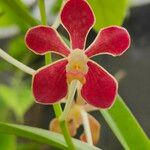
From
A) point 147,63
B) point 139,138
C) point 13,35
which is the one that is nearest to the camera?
point 139,138

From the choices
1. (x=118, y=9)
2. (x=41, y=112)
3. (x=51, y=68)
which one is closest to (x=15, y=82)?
(x=41, y=112)

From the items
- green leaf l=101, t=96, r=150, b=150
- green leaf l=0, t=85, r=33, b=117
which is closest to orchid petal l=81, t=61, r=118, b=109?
green leaf l=101, t=96, r=150, b=150

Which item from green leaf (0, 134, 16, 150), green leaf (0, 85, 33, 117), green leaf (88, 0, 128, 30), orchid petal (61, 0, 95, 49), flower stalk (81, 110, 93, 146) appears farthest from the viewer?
green leaf (0, 85, 33, 117)

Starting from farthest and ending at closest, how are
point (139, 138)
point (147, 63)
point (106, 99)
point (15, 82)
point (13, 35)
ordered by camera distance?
point (13, 35), point (147, 63), point (15, 82), point (139, 138), point (106, 99)

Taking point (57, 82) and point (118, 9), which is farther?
point (118, 9)

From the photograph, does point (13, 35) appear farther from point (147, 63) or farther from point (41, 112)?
point (147, 63)

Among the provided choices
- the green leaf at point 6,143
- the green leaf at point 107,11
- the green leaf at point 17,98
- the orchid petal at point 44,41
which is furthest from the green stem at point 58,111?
the green leaf at point 17,98

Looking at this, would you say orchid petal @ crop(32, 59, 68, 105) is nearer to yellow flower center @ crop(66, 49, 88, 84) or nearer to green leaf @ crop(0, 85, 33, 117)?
yellow flower center @ crop(66, 49, 88, 84)

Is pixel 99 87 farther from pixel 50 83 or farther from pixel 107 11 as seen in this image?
pixel 107 11
